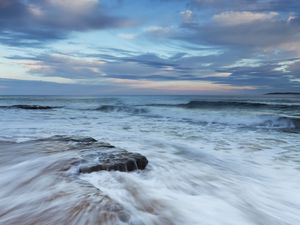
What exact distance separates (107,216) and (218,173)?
3110 millimetres

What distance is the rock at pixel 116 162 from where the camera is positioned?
459 centimetres

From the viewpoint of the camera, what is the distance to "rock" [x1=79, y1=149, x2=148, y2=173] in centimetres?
459

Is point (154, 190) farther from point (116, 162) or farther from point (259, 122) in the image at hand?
point (259, 122)

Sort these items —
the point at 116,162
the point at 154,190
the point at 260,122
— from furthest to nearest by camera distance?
the point at 260,122 < the point at 116,162 < the point at 154,190

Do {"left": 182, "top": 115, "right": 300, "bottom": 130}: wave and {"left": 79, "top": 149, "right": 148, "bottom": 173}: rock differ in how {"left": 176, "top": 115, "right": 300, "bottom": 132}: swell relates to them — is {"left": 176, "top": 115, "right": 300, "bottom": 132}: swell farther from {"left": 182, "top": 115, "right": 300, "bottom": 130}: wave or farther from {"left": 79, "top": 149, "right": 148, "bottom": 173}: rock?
{"left": 79, "top": 149, "right": 148, "bottom": 173}: rock

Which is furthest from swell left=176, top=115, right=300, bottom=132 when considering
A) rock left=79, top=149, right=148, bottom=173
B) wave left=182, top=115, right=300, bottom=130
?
rock left=79, top=149, right=148, bottom=173

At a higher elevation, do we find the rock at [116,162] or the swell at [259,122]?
the rock at [116,162]

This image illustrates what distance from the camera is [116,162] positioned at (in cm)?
483

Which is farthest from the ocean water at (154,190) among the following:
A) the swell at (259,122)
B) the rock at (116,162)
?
the swell at (259,122)

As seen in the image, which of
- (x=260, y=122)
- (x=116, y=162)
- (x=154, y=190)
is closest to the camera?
(x=154, y=190)

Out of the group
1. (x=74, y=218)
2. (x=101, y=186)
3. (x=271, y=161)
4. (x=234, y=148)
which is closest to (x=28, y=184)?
(x=101, y=186)

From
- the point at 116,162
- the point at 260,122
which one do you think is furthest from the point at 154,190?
the point at 260,122

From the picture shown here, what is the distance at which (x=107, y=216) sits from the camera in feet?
9.77

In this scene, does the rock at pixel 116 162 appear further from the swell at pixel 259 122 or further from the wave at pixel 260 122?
the wave at pixel 260 122
